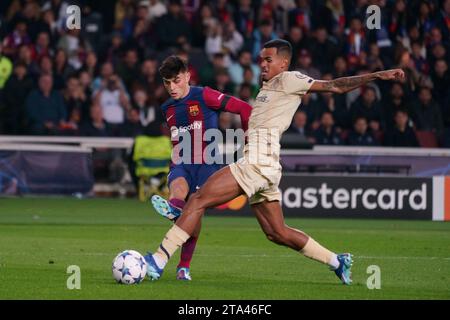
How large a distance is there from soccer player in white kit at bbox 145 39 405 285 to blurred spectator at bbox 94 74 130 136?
44.0 ft

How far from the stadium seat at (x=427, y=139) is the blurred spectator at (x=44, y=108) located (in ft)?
22.5

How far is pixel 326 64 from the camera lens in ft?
84.0

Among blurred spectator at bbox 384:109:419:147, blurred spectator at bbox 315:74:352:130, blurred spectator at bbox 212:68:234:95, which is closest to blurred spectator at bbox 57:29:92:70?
blurred spectator at bbox 212:68:234:95

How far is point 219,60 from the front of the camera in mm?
25141

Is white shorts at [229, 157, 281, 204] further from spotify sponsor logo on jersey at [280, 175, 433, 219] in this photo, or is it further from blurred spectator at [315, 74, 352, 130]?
blurred spectator at [315, 74, 352, 130]

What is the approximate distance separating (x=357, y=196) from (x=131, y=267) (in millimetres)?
9799

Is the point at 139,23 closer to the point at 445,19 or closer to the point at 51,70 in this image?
the point at 51,70

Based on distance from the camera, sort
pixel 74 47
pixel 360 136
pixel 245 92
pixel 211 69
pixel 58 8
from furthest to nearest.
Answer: pixel 58 8 < pixel 74 47 < pixel 211 69 < pixel 360 136 < pixel 245 92

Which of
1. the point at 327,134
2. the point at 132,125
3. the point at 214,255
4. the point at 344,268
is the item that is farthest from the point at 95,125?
the point at 344,268

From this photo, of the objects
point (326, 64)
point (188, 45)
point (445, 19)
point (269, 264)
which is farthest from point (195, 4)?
point (269, 264)

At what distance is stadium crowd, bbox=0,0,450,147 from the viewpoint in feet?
79.3

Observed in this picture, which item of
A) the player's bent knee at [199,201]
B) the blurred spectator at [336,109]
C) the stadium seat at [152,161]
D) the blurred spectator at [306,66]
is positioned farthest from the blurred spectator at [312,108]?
the player's bent knee at [199,201]

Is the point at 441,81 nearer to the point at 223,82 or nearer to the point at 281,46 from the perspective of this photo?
the point at 223,82

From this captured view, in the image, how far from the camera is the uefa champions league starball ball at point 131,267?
35.2ft
